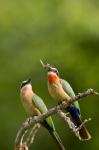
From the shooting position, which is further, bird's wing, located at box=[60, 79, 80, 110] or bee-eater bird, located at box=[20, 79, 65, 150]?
bee-eater bird, located at box=[20, 79, 65, 150]

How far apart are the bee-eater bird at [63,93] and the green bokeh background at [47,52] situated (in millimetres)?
7971

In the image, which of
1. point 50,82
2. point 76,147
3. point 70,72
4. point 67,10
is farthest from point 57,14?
point 50,82

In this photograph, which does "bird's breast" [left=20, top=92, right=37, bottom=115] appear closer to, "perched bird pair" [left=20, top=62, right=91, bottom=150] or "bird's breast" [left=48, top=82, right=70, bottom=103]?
"perched bird pair" [left=20, top=62, right=91, bottom=150]

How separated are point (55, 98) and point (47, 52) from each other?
9.73 m

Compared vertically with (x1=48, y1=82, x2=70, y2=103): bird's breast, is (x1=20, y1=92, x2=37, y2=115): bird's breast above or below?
above

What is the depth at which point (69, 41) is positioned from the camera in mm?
15695

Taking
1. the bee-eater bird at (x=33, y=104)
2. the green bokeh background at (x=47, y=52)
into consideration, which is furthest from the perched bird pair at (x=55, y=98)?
the green bokeh background at (x=47, y=52)

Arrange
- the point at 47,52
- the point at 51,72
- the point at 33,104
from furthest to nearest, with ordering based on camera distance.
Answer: the point at 47,52 → the point at 33,104 → the point at 51,72

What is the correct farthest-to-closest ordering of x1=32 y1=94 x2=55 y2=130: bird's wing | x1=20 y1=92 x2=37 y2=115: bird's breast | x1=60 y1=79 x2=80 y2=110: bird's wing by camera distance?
x1=20 y1=92 x2=37 y2=115: bird's breast → x1=32 y1=94 x2=55 y2=130: bird's wing → x1=60 y1=79 x2=80 y2=110: bird's wing

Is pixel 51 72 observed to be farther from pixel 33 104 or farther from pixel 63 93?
pixel 33 104

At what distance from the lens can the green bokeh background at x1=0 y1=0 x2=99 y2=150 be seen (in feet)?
46.5

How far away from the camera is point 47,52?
1528cm

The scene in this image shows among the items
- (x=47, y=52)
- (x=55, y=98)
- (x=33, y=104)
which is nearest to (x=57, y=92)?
(x=55, y=98)

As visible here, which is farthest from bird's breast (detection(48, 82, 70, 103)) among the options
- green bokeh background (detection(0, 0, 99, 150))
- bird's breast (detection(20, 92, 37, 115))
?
green bokeh background (detection(0, 0, 99, 150))
